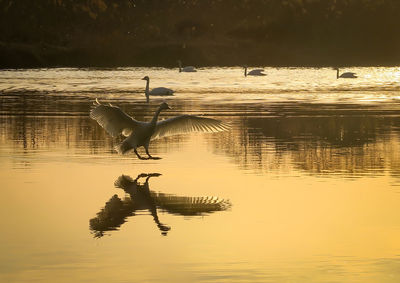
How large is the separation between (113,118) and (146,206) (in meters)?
3.61

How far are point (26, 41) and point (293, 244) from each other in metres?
93.0

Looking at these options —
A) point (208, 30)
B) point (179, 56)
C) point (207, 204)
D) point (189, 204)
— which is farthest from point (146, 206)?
point (208, 30)

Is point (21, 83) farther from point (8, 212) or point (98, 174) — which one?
point (8, 212)

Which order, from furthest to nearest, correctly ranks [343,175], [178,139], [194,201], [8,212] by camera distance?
[178,139], [343,175], [194,201], [8,212]

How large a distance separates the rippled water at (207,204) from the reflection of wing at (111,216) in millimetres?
13

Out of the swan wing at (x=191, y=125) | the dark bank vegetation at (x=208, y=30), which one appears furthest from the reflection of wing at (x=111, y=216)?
the dark bank vegetation at (x=208, y=30)

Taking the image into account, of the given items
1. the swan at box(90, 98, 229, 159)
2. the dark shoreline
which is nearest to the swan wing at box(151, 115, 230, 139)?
the swan at box(90, 98, 229, 159)

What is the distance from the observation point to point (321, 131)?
22.5 m

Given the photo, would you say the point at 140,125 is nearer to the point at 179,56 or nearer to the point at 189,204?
the point at 189,204

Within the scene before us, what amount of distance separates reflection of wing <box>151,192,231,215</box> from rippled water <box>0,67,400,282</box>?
1cm

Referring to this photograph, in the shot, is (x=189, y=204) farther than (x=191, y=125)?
No

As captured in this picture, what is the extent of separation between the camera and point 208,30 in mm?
109375

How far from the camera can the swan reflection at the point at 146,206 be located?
11781 mm

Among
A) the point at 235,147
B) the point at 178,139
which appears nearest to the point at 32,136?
the point at 178,139
